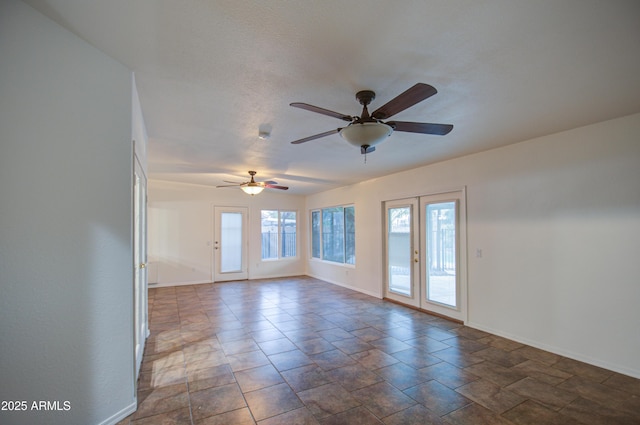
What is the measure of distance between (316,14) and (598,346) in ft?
13.5

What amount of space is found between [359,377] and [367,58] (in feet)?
9.18

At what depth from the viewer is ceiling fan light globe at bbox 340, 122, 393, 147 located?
2.27m

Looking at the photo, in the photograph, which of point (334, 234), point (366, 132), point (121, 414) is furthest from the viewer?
point (334, 234)

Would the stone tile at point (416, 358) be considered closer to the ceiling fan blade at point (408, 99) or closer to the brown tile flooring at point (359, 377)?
the brown tile flooring at point (359, 377)

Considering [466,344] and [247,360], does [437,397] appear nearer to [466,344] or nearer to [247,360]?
[466,344]

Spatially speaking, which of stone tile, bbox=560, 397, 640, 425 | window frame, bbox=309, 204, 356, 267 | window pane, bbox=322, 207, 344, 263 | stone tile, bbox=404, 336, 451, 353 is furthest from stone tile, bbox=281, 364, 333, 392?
window pane, bbox=322, 207, 344, 263

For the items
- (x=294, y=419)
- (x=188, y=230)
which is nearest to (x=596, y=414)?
(x=294, y=419)

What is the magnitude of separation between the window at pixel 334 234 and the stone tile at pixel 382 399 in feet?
14.7

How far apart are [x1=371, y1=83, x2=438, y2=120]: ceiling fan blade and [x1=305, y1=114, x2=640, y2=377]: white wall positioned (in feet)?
8.51

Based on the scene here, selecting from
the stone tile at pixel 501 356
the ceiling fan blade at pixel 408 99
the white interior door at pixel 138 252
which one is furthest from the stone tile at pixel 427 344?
the white interior door at pixel 138 252

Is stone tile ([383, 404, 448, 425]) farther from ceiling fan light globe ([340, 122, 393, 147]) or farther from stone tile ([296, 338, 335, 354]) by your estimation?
ceiling fan light globe ([340, 122, 393, 147])

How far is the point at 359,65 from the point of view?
2.05 m

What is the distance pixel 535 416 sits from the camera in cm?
229

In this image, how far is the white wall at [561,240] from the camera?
2.95 meters
